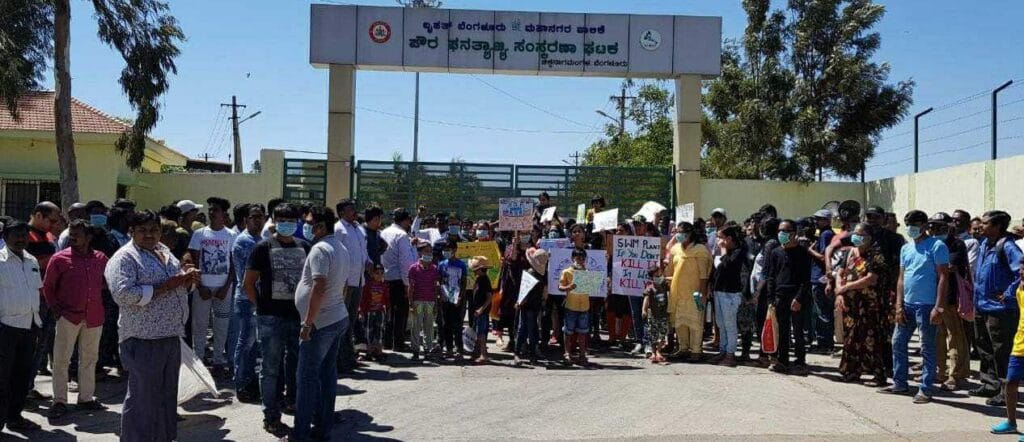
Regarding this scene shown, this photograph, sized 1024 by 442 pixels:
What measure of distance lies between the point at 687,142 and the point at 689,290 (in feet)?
28.1

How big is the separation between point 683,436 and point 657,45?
12900 millimetres

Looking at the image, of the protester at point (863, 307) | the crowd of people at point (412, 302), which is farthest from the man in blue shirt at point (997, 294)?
the protester at point (863, 307)

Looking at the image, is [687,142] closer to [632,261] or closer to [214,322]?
[632,261]

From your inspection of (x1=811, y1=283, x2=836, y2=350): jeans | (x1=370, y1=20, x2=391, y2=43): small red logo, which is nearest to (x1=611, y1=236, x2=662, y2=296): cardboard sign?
(x1=811, y1=283, x2=836, y2=350): jeans

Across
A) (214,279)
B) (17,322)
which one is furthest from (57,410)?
(214,279)

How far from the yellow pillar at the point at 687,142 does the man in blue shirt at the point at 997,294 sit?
1008 cm

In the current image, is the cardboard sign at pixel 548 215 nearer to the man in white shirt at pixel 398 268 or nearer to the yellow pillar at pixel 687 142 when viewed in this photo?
the man in white shirt at pixel 398 268

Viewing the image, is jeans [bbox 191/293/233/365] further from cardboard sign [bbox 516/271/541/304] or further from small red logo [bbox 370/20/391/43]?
small red logo [bbox 370/20/391/43]

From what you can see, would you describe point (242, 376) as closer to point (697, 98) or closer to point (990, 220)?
point (990, 220)

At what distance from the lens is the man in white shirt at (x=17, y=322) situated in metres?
6.78

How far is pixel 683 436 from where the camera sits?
709 centimetres

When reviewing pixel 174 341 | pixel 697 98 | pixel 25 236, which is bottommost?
pixel 174 341

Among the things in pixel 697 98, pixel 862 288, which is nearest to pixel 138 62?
pixel 697 98

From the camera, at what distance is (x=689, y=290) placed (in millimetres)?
11078
